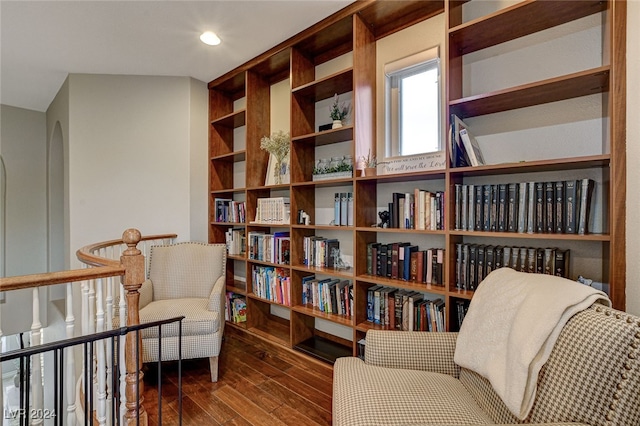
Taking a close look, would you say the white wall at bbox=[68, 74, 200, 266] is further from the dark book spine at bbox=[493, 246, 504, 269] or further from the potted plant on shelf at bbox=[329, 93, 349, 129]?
the dark book spine at bbox=[493, 246, 504, 269]

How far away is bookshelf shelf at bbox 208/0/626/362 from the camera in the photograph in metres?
1.52

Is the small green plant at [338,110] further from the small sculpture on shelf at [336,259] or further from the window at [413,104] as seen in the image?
the small sculpture on shelf at [336,259]

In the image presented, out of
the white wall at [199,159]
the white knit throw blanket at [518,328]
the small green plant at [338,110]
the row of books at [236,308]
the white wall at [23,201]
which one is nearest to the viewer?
the white knit throw blanket at [518,328]

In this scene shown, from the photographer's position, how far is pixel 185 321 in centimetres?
221

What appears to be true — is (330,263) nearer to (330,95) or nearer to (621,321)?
(330,95)

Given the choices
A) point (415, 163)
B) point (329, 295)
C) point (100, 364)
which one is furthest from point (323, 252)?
point (100, 364)

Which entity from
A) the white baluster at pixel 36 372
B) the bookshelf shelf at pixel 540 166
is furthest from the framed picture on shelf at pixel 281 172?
the white baluster at pixel 36 372

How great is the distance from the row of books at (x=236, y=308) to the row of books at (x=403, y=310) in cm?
141

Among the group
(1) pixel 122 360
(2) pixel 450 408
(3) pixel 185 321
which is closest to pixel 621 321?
(2) pixel 450 408

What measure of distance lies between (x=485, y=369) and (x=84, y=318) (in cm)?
185

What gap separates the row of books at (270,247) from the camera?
2.70 m

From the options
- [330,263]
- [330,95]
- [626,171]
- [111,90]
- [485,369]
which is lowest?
[485,369]

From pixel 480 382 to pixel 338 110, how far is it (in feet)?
6.47

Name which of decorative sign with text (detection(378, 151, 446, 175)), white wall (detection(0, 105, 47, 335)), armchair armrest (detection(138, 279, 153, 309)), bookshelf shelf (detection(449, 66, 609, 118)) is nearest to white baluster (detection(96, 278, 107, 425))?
armchair armrest (detection(138, 279, 153, 309))
